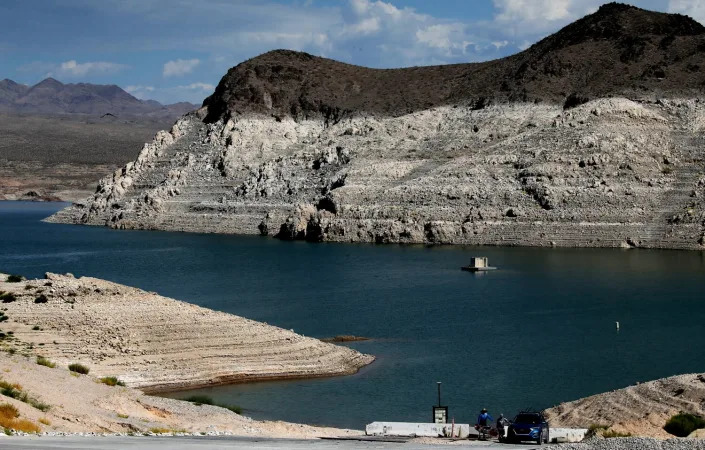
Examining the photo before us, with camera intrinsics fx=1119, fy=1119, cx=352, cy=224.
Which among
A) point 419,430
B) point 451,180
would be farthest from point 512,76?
point 419,430

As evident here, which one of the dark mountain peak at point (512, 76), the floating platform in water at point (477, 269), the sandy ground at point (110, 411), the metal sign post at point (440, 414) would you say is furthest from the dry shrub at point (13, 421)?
the dark mountain peak at point (512, 76)

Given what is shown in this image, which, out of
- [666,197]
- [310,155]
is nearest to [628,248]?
[666,197]

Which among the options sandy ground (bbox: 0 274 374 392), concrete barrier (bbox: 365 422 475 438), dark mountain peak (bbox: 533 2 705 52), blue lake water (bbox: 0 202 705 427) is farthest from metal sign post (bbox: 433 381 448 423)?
dark mountain peak (bbox: 533 2 705 52)

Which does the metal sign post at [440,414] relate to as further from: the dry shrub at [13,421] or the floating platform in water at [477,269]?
the floating platform in water at [477,269]

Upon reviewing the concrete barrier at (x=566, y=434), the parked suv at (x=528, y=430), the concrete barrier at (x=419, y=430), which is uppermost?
the parked suv at (x=528, y=430)

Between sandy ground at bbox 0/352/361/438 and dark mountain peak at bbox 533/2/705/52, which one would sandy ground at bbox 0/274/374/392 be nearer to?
sandy ground at bbox 0/352/361/438

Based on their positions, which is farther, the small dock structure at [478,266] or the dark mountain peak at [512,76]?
the dark mountain peak at [512,76]
